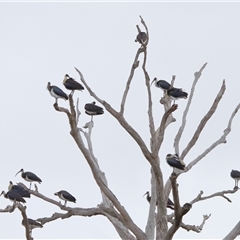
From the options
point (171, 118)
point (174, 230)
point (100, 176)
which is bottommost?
point (174, 230)

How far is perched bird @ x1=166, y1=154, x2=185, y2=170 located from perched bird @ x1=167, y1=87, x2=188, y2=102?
159 cm

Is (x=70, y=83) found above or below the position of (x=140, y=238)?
above

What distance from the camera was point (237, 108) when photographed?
54.4 ft

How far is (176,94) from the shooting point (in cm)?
1686

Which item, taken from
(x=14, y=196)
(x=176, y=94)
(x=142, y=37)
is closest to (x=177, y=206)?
(x=142, y=37)

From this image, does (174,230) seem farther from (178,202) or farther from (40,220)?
(40,220)

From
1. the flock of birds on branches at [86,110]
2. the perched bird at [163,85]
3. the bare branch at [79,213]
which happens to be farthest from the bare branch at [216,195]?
the perched bird at [163,85]

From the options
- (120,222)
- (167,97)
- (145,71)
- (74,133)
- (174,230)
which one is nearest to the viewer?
(174,230)

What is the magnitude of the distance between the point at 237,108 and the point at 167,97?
1.49 meters

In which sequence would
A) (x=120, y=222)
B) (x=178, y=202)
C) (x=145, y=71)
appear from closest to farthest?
(x=178, y=202) < (x=145, y=71) < (x=120, y=222)

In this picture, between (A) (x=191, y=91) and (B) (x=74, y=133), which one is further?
(A) (x=191, y=91)

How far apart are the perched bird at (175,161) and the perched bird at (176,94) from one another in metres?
1.59

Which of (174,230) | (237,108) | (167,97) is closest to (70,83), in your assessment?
(167,97)

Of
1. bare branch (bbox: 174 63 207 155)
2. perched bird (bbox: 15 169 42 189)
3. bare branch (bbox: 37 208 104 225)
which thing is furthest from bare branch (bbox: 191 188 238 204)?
perched bird (bbox: 15 169 42 189)
